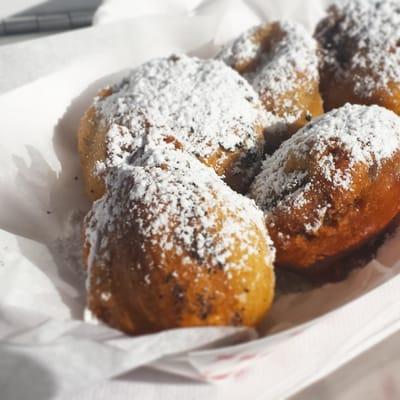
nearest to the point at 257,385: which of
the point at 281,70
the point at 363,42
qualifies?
the point at 281,70

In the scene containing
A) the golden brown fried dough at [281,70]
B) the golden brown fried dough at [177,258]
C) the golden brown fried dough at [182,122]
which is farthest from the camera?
the golden brown fried dough at [281,70]

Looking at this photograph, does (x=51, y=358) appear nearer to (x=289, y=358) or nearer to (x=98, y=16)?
(x=289, y=358)

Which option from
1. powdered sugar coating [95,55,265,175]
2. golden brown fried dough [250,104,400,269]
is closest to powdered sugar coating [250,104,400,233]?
golden brown fried dough [250,104,400,269]

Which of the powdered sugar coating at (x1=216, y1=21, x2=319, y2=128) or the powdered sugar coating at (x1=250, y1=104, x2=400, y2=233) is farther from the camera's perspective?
the powdered sugar coating at (x1=216, y1=21, x2=319, y2=128)

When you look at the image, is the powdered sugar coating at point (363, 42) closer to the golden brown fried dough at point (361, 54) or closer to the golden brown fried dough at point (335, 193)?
the golden brown fried dough at point (361, 54)

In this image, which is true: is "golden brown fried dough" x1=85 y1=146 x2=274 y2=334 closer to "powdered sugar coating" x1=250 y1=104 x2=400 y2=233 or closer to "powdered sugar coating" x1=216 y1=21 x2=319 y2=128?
"powdered sugar coating" x1=250 y1=104 x2=400 y2=233

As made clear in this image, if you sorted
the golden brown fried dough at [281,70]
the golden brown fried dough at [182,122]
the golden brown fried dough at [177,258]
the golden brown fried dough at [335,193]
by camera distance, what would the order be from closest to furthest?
the golden brown fried dough at [177,258] → the golden brown fried dough at [335,193] → the golden brown fried dough at [182,122] → the golden brown fried dough at [281,70]

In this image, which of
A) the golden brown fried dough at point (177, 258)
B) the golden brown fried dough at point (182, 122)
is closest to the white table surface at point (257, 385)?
the golden brown fried dough at point (177, 258)
